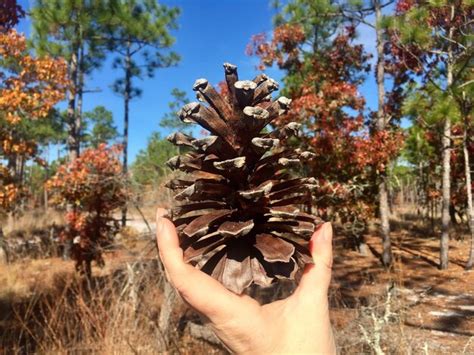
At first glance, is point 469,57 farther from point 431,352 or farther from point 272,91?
point 272,91

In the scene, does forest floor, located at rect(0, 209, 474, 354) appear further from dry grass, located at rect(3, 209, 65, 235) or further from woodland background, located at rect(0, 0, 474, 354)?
dry grass, located at rect(3, 209, 65, 235)

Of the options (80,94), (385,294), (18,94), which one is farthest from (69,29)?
(385,294)

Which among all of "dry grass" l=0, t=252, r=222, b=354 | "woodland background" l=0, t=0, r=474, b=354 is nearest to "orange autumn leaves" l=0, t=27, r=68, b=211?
"woodland background" l=0, t=0, r=474, b=354

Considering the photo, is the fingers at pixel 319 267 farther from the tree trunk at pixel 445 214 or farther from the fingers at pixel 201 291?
the tree trunk at pixel 445 214

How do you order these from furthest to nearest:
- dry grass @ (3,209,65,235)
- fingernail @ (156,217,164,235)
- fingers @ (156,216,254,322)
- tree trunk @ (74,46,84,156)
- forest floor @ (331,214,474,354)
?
dry grass @ (3,209,65,235), tree trunk @ (74,46,84,156), forest floor @ (331,214,474,354), fingernail @ (156,217,164,235), fingers @ (156,216,254,322)

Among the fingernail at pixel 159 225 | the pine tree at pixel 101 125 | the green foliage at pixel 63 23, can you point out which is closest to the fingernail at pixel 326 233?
the fingernail at pixel 159 225


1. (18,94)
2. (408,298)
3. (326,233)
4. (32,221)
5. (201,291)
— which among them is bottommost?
(408,298)

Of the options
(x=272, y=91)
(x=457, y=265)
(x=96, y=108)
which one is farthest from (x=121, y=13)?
(x=96, y=108)

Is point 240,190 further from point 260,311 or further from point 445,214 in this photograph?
point 445,214
